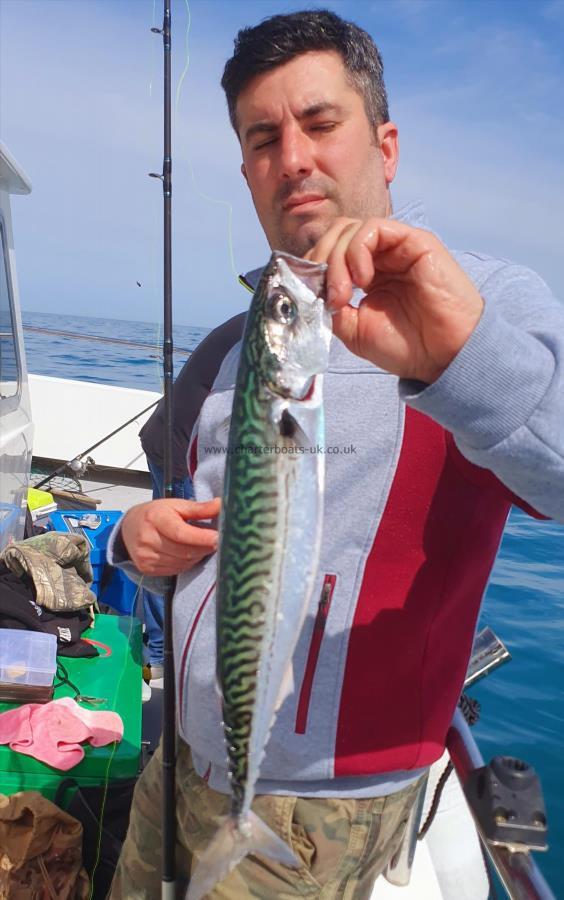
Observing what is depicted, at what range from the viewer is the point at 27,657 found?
3.81m

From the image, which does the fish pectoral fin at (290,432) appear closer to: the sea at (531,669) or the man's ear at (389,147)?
the man's ear at (389,147)

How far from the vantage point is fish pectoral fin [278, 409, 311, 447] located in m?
1.35

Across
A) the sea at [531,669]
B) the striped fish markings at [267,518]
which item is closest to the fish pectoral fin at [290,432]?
the striped fish markings at [267,518]

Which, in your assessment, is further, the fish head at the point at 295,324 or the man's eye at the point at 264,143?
the man's eye at the point at 264,143

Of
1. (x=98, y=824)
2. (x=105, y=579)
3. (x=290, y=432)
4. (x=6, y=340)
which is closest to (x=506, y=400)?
(x=290, y=432)

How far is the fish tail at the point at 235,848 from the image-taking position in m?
1.44

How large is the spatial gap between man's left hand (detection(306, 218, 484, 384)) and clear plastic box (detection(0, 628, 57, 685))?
3.01m

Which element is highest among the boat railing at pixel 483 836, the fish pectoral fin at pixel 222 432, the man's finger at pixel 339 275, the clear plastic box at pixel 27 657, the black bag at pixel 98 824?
the man's finger at pixel 339 275

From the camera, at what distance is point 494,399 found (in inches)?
52.9

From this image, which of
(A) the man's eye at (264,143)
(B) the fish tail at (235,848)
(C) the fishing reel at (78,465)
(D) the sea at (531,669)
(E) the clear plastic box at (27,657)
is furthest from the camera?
(C) the fishing reel at (78,465)

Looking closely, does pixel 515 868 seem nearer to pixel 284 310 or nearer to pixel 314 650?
pixel 314 650

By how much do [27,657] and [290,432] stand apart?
3.05 metres

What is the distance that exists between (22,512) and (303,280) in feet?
16.1

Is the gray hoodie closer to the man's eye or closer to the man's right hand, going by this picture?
the man's right hand
